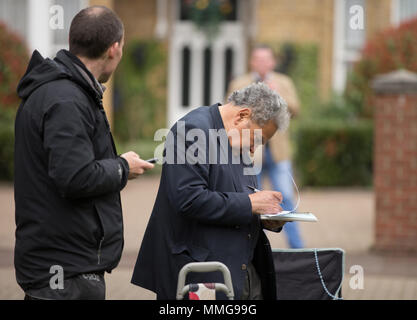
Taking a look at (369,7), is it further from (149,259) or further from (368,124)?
(149,259)

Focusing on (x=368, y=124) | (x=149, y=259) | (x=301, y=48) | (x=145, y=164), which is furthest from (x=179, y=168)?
(x=301, y=48)

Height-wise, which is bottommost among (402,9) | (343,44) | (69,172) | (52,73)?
(69,172)

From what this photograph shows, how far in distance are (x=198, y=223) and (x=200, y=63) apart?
1435 centimetres

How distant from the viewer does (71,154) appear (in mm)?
2918

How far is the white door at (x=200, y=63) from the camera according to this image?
17469mm

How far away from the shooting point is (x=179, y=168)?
3.39 metres

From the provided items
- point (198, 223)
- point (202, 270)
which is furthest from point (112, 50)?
point (202, 270)

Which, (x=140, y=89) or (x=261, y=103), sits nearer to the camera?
(x=261, y=103)

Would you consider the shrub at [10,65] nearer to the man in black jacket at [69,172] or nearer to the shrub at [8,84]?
the shrub at [8,84]

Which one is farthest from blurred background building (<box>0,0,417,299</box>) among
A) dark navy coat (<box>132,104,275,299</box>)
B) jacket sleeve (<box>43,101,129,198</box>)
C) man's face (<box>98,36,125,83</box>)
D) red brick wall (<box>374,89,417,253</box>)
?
jacket sleeve (<box>43,101,129,198</box>)

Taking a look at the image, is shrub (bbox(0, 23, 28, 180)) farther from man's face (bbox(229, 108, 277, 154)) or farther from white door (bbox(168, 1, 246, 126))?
man's face (bbox(229, 108, 277, 154))

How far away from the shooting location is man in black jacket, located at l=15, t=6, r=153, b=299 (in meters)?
2.95

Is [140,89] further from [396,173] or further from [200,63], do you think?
[396,173]

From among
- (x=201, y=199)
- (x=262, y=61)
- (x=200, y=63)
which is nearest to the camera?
(x=201, y=199)
